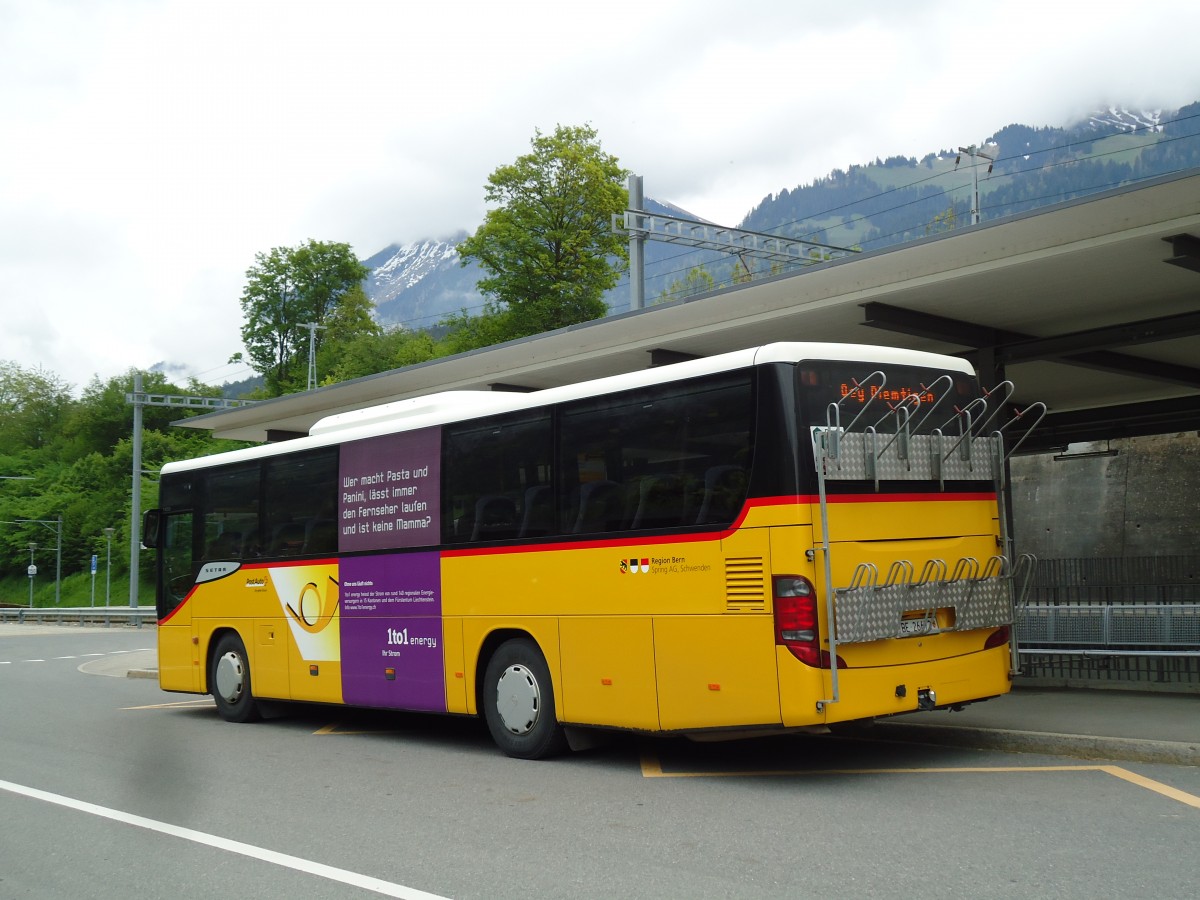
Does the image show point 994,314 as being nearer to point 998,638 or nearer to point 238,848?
point 998,638

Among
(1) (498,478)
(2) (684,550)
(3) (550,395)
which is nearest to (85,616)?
(1) (498,478)

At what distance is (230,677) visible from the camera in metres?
14.8

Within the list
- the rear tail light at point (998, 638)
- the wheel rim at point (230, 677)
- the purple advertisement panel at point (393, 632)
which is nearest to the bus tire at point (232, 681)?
the wheel rim at point (230, 677)

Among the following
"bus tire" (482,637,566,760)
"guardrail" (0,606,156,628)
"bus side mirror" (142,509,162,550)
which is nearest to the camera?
"bus tire" (482,637,566,760)

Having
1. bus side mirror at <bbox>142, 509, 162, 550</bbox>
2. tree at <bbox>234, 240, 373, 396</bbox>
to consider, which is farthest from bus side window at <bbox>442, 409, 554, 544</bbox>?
tree at <bbox>234, 240, 373, 396</bbox>

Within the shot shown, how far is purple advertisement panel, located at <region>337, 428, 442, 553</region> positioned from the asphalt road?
2.09 meters

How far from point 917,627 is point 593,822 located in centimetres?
288

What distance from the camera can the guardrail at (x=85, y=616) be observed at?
46531 millimetres

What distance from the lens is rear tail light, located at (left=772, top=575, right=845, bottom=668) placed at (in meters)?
8.53

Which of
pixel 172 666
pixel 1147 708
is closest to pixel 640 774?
pixel 1147 708

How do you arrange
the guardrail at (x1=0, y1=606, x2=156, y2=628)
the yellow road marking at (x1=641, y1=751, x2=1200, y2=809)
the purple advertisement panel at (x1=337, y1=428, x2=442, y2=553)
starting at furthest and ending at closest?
the guardrail at (x1=0, y1=606, x2=156, y2=628) → the purple advertisement panel at (x1=337, y1=428, x2=442, y2=553) → the yellow road marking at (x1=641, y1=751, x2=1200, y2=809)

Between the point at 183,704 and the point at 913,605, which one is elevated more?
the point at 913,605

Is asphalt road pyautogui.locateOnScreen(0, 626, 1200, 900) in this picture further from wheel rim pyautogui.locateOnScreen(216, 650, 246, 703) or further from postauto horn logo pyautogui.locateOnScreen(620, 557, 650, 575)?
wheel rim pyautogui.locateOnScreen(216, 650, 246, 703)

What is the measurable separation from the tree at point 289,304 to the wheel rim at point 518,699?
7702 cm
